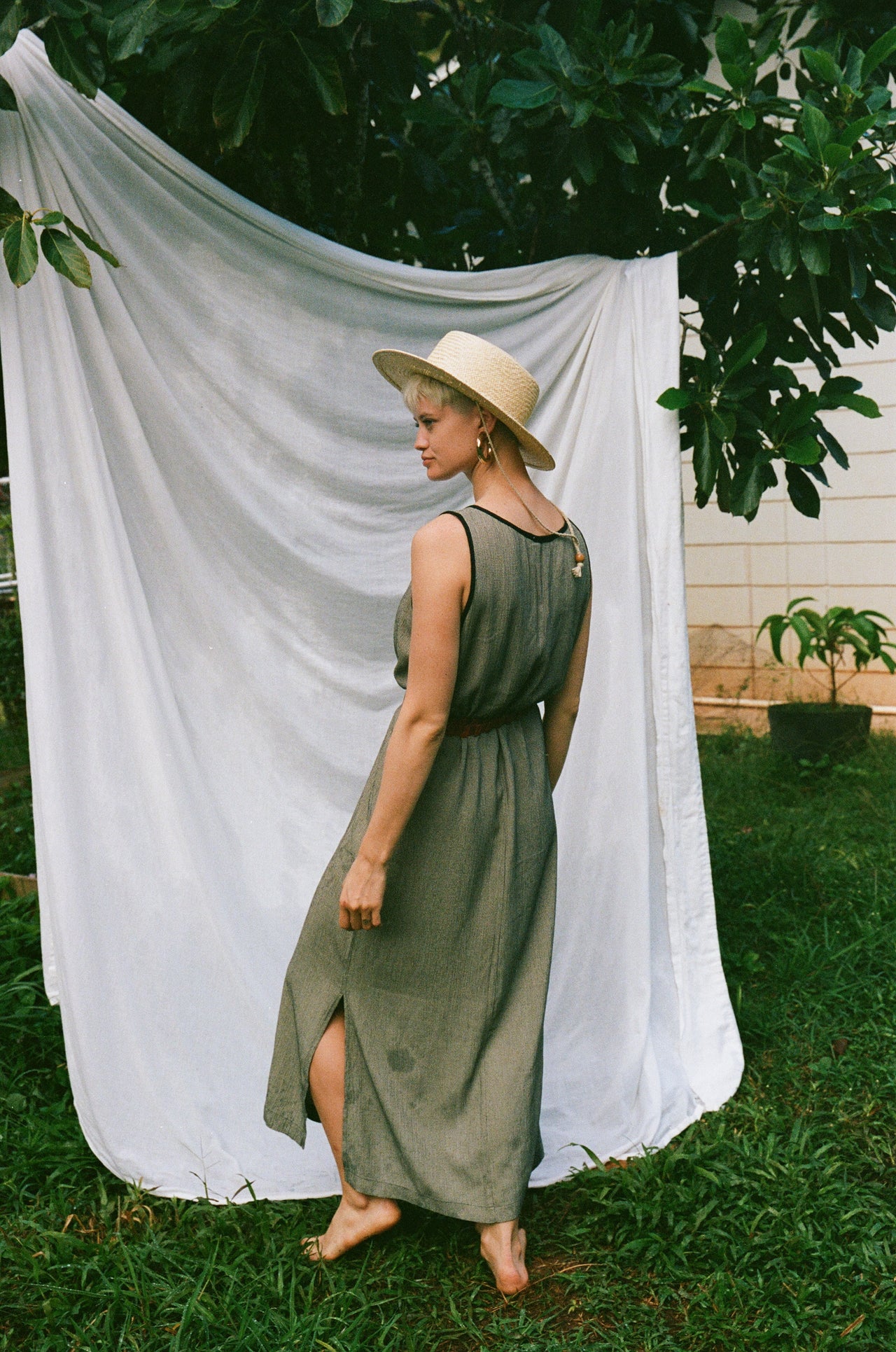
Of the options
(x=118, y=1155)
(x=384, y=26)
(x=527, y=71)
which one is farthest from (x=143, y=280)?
(x=118, y=1155)

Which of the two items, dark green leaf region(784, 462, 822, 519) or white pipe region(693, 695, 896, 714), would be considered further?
white pipe region(693, 695, 896, 714)

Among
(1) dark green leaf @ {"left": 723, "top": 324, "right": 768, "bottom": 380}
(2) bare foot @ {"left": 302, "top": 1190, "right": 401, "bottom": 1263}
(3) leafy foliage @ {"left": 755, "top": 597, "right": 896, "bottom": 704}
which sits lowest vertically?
(2) bare foot @ {"left": 302, "top": 1190, "right": 401, "bottom": 1263}

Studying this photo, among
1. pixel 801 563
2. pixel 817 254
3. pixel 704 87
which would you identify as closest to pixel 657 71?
pixel 704 87

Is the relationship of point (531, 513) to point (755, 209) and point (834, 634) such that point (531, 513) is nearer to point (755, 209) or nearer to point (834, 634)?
point (755, 209)

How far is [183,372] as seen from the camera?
9.25 ft

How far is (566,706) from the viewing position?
96.1 inches

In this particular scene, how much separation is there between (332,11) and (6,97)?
688mm

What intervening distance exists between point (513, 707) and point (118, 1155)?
1364 millimetres

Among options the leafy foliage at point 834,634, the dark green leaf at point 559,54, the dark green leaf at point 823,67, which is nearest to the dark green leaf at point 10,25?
the dark green leaf at point 559,54

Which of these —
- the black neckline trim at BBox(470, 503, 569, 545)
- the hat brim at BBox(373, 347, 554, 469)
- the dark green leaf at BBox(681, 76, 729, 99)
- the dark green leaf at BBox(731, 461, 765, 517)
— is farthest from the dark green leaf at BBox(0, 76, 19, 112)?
the dark green leaf at BBox(731, 461, 765, 517)

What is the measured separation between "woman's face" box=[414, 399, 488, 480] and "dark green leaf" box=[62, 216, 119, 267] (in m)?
0.77

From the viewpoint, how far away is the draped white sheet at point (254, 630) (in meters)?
2.60

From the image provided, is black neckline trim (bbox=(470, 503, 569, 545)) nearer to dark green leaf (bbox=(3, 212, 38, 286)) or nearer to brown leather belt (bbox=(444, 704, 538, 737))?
brown leather belt (bbox=(444, 704, 538, 737))

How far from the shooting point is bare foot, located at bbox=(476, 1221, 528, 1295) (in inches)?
88.0
